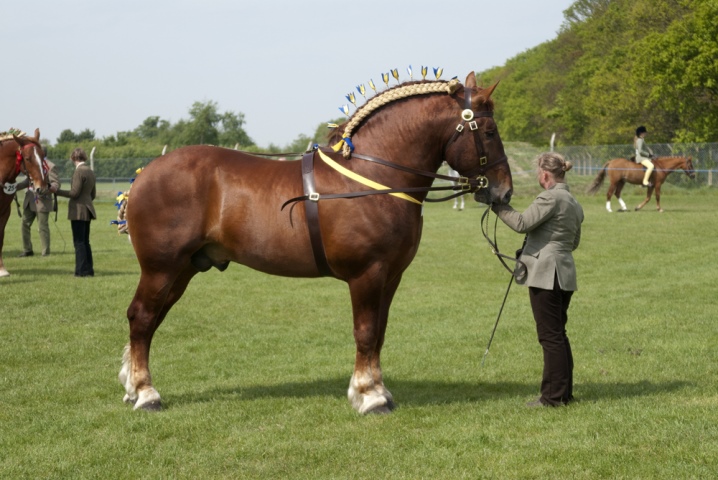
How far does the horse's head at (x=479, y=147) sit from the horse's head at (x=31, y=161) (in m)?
9.88

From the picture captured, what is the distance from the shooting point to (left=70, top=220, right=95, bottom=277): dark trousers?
51.2ft

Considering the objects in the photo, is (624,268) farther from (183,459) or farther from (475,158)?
(183,459)

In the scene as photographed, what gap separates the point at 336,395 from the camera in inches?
299

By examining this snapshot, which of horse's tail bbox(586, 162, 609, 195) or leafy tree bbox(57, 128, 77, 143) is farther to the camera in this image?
leafy tree bbox(57, 128, 77, 143)

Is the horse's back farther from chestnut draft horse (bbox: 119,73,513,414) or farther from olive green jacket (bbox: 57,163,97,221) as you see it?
olive green jacket (bbox: 57,163,97,221)

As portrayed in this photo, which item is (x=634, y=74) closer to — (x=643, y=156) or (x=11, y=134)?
(x=643, y=156)

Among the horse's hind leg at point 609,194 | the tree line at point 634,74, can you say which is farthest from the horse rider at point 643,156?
the tree line at point 634,74

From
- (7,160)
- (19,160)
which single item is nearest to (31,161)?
(19,160)

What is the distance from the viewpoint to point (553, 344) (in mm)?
6812

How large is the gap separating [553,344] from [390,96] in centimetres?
237

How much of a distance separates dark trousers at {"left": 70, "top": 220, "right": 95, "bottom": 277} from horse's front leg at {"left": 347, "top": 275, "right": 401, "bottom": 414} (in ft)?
32.9

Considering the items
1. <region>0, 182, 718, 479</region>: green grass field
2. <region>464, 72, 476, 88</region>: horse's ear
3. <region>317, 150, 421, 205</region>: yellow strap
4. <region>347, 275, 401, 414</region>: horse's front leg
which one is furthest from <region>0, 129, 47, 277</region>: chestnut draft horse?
<region>464, 72, 476, 88</region>: horse's ear

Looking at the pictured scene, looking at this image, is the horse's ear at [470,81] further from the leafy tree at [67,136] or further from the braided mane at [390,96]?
the leafy tree at [67,136]

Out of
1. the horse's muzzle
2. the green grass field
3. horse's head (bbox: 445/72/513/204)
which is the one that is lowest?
the green grass field
